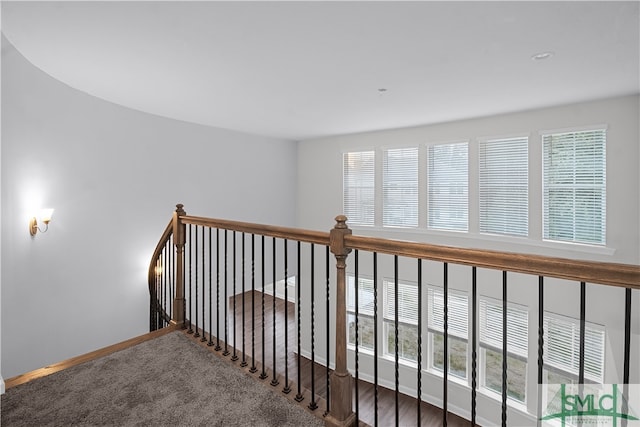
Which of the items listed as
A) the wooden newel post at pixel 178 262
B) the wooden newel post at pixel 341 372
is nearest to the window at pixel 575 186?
the wooden newel post at pixel 341 372

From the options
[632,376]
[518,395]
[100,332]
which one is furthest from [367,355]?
[100,332]

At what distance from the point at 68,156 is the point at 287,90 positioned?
107 inches

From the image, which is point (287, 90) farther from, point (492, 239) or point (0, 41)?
point (492, 239)

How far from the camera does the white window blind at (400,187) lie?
5.88m

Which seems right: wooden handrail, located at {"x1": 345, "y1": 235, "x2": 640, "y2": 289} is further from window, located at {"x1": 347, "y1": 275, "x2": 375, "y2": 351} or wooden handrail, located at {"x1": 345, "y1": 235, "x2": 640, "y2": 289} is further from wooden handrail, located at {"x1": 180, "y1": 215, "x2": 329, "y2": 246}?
window, located at {"x1": 347, "y1": 275, "x2": 375, "y2": 351}

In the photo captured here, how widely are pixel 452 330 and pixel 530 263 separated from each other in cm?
495

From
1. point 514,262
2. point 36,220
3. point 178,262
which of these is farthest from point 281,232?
point 36,220

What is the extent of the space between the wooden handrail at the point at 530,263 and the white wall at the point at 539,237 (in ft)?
13.1

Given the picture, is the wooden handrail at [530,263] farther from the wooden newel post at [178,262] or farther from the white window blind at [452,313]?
the white window blind at [452,313]

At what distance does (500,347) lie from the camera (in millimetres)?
4953

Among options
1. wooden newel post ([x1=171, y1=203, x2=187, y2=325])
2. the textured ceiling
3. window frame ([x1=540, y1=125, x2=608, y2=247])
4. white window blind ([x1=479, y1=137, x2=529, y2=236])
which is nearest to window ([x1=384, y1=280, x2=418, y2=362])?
white window blind ([x1=479, y1=137, x2=529, y2=236])

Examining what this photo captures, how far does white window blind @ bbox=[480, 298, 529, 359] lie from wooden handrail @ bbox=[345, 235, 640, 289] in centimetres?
438

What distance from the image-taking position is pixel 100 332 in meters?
4.20

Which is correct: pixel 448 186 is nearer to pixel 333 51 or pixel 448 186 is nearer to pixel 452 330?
pixel 452 330
